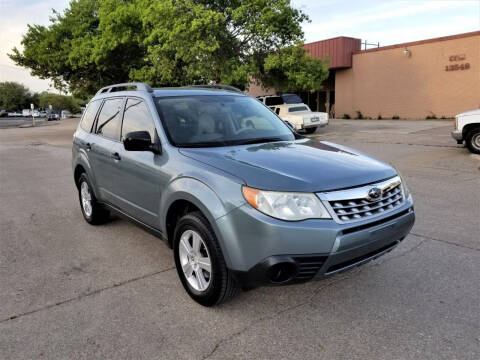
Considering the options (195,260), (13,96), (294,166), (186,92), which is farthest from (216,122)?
(13,96)

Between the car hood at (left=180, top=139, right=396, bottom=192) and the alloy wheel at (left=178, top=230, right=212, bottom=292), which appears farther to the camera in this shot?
the alloy wheel at (left=178, top=230, right=212, bottom=292)

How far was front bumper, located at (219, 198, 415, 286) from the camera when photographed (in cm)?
262

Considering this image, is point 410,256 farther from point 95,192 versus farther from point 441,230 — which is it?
point 95,192

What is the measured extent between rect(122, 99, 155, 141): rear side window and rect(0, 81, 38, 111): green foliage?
123129mm

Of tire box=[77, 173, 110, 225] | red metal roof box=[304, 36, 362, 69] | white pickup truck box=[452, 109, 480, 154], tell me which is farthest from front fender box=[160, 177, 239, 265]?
red metal roof box=[304, 36, 362, 69]

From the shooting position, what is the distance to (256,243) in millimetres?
2668

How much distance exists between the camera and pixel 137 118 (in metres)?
4.14

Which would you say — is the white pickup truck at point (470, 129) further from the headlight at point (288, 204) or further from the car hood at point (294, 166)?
the headlight at point (288, 204)

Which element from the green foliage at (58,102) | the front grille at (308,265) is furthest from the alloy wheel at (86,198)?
the green foliage at (58,102)

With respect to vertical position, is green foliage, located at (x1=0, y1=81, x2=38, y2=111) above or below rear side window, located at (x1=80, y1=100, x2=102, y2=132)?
above

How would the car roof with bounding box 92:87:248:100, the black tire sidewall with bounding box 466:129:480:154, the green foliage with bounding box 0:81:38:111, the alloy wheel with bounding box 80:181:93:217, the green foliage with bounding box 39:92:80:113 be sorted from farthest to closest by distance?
the green foliage with bounding box 0:81:38:111, the green foliage with bounding box 39:92:80:113, the black tire sidewall with bounding box 466:129:480:154, the alloy wheel with bounding box 80:181:93:217, the car roof with bounding box 92:87:248:100

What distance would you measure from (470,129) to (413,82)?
63.4 feet

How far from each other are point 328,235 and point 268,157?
87cm

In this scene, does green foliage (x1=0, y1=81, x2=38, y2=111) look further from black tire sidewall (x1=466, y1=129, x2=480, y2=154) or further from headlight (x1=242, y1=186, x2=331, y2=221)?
headlight (x1=242, y1=186, x2=331, y2=221)
